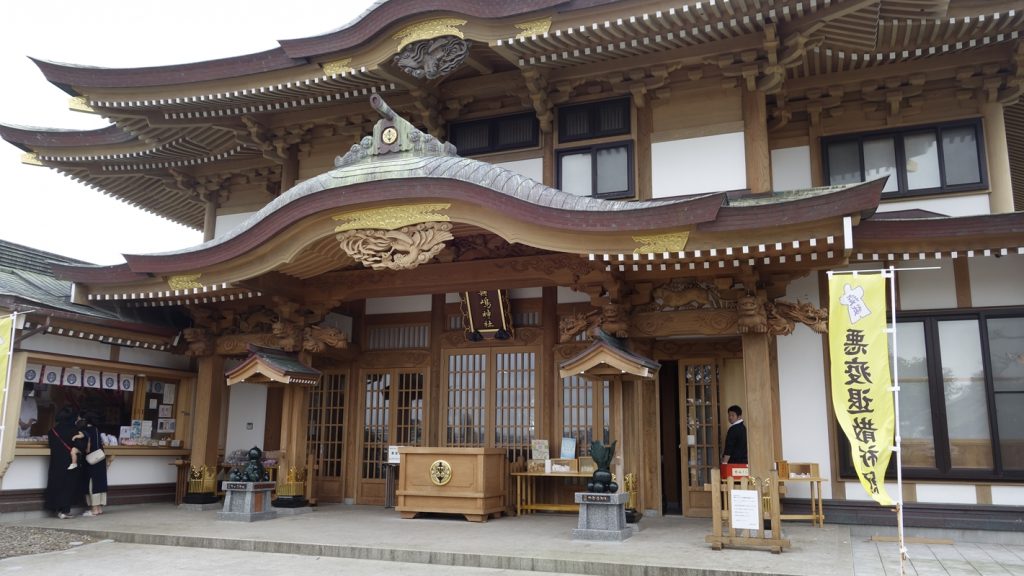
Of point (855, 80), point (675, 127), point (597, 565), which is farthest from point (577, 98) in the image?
point (597, 565)

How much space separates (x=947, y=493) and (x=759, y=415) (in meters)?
2.74

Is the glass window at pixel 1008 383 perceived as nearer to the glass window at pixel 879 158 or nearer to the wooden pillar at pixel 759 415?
the glass window at pixel 879 158

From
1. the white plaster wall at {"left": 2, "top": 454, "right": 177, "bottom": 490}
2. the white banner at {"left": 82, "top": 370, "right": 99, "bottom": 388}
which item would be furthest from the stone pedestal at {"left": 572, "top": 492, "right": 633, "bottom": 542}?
the white banner at {"left": 82, "top": 370, "right": 99, "bottom": 388}

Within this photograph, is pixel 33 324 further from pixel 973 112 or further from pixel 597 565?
pixel 973 112

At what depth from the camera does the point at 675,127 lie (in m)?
11.2

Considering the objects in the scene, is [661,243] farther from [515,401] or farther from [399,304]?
[399,304]

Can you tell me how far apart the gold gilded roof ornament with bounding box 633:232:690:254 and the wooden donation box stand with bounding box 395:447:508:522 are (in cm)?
374

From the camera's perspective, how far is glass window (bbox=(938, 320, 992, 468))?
984 cm

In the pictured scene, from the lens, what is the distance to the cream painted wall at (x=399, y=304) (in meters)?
13.1

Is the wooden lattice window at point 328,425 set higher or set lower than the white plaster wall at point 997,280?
lower

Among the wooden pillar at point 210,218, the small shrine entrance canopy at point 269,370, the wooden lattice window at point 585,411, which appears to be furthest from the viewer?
the wooden pillar at point 210,218

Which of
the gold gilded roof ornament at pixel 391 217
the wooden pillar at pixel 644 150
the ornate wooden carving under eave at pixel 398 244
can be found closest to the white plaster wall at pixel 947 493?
the wooden pillar at pixel 644 150

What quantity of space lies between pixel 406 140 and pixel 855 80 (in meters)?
6.26

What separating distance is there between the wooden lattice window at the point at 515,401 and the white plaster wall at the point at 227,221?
583cm
